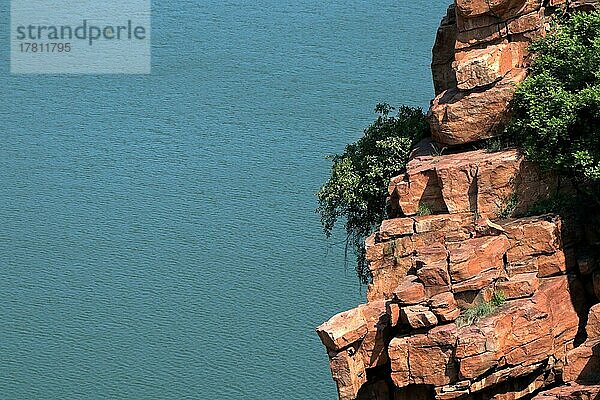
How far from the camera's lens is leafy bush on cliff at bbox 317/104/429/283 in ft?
71.7

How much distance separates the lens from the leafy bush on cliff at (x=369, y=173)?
2186cm

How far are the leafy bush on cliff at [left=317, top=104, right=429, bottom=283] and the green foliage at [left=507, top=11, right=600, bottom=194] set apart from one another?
3355 millimetres

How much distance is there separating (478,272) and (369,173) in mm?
5448

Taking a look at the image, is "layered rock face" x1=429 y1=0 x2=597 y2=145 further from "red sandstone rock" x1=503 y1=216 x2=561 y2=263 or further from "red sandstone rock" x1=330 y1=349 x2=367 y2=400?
"red sandstone rock" x1=330 y1=349 x2=367 y2=400

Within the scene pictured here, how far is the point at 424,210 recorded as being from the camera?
18.8 meters

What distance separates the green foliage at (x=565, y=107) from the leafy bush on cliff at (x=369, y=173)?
3.35 meters

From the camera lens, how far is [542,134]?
18188 millimetres

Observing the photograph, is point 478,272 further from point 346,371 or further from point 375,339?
point 346,371

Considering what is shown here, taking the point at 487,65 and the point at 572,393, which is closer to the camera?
the point at 572,393

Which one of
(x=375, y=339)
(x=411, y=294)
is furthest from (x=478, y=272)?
(x=375, y=339)

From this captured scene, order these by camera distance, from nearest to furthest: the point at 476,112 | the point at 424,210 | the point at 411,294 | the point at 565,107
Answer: the point at 411,294 → the point at 565,107 → the point at 424,210 → the point at 476,112

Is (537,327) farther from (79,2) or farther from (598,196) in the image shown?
(79,2)

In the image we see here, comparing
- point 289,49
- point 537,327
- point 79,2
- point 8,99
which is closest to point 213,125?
point 289,49

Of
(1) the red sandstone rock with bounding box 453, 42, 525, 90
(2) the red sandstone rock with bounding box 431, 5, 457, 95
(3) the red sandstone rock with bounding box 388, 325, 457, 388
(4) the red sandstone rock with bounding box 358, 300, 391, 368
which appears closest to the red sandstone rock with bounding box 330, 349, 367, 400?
(4) the red sandstone rock with bounding box 358, 300, 391, 368
